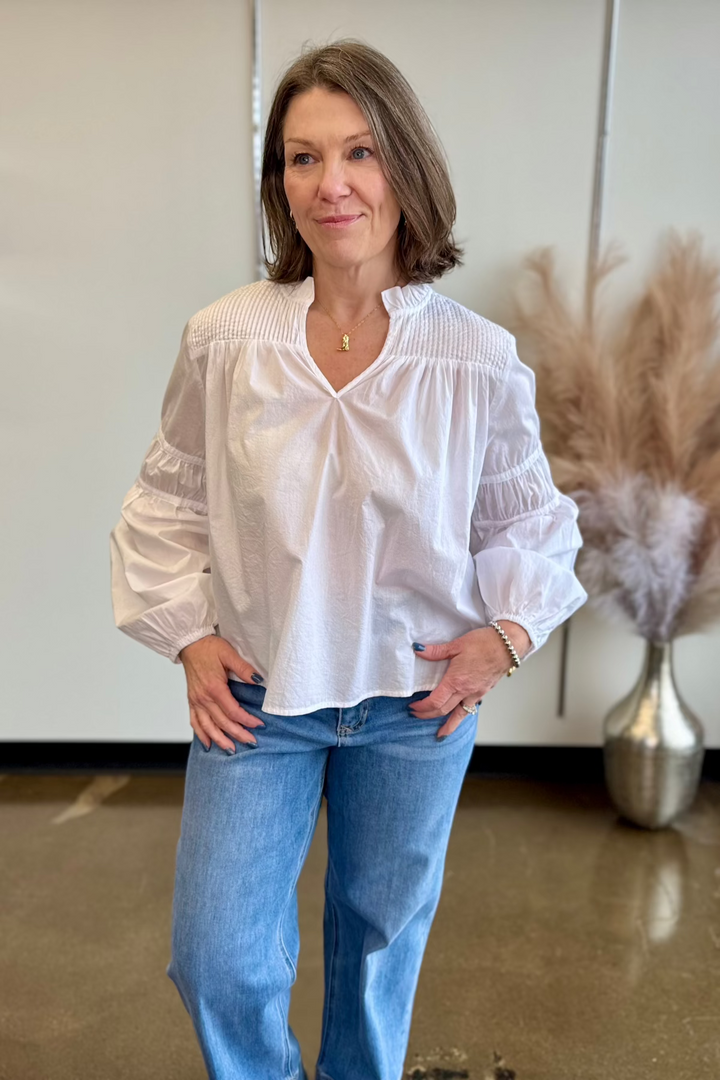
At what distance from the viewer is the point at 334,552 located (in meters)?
1.29

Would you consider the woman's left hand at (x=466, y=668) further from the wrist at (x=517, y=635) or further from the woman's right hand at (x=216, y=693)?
the woman's right hand at (x=216, y=693)

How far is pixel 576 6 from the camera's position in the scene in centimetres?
252

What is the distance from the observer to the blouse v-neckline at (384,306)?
1279 millimetres

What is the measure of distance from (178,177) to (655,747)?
2.07m

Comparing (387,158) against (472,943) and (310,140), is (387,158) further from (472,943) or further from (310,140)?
(472,943)

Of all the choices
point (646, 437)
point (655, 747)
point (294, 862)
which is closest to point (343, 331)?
point (294, 862)

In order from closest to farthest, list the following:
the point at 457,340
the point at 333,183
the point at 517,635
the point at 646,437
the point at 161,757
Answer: the point at 333,183, the point at 457,340, the point at 517,635, the point at 646,437, the point at 161,757

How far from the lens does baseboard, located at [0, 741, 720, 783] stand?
305 cm

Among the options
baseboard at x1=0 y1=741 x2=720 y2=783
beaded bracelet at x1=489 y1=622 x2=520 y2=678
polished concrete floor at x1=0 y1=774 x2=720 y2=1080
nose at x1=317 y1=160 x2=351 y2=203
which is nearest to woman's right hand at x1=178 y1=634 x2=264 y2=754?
beaded bracelet at x1=489 y1=622 x2=520 y2=678

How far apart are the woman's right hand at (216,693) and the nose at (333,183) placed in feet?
2.11

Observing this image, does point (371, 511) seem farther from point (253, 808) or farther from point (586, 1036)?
point (586, 1036)

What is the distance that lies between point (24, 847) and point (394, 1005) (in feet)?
4.77

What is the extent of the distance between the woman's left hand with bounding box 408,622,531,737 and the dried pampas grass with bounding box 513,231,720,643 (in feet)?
3.87

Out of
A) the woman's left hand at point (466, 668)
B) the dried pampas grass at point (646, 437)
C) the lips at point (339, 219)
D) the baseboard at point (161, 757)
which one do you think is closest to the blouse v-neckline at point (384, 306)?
the lips at point (339, 219)
